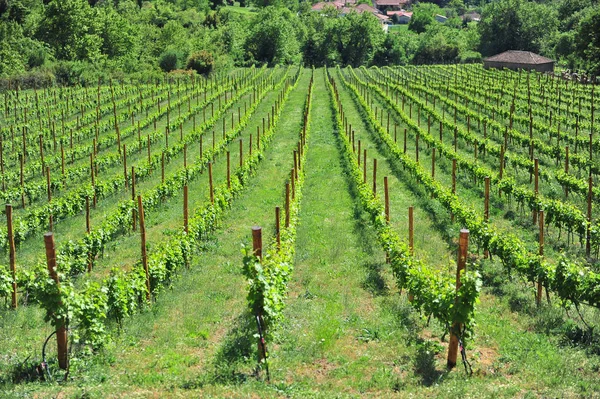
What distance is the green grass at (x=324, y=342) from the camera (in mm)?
9242

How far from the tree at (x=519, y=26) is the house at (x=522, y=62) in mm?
16367

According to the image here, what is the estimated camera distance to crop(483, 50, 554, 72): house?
74500 mm

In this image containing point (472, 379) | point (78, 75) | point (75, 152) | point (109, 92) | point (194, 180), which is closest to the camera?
point (472, 379)

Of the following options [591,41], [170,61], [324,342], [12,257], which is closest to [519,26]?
[591,41]

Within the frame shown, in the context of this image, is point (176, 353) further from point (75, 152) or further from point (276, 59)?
point (276, 59)

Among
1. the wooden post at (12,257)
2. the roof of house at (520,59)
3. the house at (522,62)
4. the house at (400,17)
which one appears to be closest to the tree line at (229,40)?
the house at (522,62)

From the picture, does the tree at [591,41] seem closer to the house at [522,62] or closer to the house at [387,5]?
the house at [522,62]

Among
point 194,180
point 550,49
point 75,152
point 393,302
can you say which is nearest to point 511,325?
point 393,302

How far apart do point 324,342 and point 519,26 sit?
92.2 meters

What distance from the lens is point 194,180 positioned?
24.5m

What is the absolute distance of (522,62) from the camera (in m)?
75.0

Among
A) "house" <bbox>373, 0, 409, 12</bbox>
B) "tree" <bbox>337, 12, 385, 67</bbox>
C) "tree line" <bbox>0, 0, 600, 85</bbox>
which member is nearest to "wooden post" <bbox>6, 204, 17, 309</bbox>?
"tree line" <bbox>0, 0, 600, 85</bbox>

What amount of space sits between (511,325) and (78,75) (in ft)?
191

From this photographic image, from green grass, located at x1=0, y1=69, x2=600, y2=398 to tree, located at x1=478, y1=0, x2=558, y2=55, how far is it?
84134 mm
